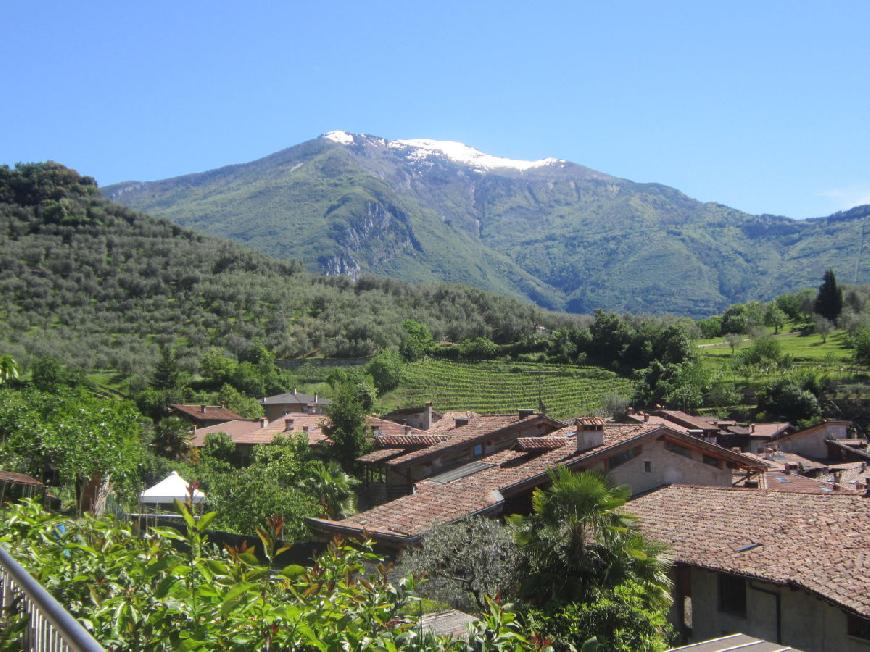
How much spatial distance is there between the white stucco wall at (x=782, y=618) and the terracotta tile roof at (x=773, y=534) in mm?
370

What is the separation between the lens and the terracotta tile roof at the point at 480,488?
57.5ft

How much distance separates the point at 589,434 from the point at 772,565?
690cm

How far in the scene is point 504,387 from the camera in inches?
2916

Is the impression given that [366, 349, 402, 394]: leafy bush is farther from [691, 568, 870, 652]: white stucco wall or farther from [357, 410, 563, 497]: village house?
[691, 568, 870, 652]: white stucco wall

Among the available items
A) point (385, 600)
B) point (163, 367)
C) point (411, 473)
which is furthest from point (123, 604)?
point (163, 367)

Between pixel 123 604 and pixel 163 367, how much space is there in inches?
2931

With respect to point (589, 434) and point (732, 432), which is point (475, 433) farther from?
point (732, 432)

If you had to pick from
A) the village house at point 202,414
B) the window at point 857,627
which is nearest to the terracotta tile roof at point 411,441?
the window at point 857,627

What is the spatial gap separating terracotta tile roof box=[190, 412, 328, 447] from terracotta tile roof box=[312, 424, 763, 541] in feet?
74.2

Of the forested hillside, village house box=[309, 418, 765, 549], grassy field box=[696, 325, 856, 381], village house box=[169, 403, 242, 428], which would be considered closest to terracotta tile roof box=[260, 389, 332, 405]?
village house box=[169, 403, 242, 428]

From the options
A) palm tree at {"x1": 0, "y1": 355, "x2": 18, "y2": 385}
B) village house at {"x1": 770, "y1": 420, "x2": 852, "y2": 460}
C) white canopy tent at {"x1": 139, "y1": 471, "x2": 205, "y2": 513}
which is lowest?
village house at {"x1": 770, "y1": 420, "x2": 852, "y2": 460}

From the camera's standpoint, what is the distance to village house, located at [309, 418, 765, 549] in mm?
17766

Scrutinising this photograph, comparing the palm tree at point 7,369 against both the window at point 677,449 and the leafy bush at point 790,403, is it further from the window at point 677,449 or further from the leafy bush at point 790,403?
the leafy bush at point 790,403

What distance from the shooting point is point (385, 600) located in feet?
12.9
